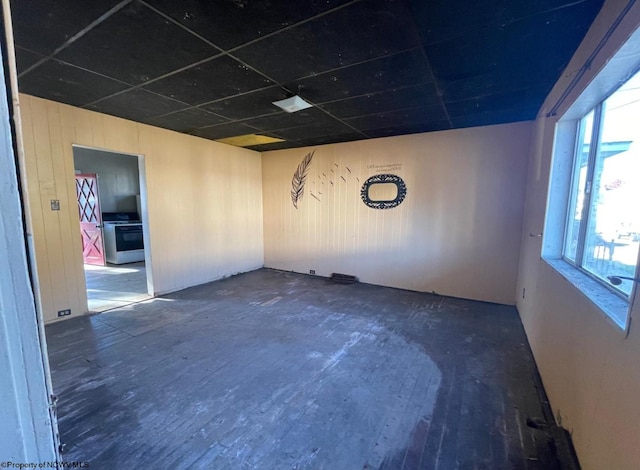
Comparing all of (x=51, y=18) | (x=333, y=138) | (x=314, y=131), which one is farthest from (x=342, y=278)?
(x=51, y=18)

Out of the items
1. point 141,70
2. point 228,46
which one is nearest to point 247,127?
point 141,70

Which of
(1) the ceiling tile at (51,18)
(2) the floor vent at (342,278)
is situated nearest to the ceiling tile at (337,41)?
(1) the ceiling tile at (51,18)

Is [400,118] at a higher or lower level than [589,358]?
higher

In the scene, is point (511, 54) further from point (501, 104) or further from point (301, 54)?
point (301, 54)

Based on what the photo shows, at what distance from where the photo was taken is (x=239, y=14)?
181 centimetres

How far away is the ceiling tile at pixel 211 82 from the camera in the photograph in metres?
2.48

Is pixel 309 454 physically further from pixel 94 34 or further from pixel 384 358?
pixel 94 34

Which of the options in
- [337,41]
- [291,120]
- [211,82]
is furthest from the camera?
[291,120]

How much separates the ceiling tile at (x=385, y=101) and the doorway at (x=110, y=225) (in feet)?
12.8

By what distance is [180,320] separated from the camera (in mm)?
3529

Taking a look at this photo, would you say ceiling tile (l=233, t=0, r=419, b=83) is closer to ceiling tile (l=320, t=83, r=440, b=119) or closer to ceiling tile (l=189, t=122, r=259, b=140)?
ceiling tile (l=320, t=83, r=440, b=119)

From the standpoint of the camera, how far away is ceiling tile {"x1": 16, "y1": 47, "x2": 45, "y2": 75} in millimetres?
2215

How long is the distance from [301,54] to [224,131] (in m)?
2.67

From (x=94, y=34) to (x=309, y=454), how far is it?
310cm
